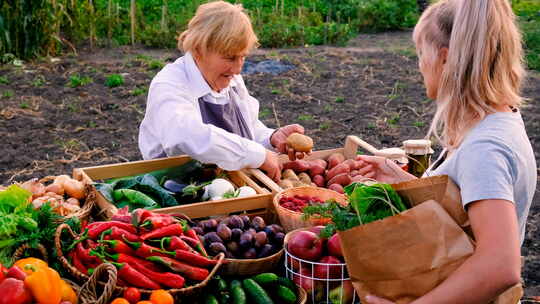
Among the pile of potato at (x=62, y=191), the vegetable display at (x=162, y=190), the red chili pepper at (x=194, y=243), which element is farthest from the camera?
the pile of potato at (x=62, y=191)

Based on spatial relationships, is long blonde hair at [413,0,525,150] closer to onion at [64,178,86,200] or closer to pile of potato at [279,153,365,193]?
pile of potato at [279,153,365,193]

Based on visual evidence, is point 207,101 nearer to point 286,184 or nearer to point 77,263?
point 286,184

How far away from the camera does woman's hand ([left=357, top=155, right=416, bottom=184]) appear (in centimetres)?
338

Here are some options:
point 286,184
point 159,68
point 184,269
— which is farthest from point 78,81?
point 184,269

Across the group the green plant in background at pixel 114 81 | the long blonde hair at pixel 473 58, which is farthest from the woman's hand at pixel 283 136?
the green plant in background at pixel 114 81

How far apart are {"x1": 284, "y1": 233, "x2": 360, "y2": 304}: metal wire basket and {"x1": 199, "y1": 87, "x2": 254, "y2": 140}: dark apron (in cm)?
162

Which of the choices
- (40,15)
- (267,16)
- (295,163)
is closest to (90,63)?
(40,15)

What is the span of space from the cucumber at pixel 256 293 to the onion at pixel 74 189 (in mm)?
1247

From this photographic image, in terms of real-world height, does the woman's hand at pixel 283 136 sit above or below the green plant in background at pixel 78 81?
above

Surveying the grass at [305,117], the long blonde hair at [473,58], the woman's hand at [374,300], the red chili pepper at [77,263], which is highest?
the long blonde hair at [473,58]

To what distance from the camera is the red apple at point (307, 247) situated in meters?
2.54

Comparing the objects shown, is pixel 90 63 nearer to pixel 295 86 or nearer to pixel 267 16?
pixel 295 86

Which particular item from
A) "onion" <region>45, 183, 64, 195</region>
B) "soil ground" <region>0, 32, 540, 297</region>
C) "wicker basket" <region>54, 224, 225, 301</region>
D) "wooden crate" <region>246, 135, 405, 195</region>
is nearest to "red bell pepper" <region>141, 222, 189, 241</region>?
"wicker basket" <region>54, 224, 225, 301</region>

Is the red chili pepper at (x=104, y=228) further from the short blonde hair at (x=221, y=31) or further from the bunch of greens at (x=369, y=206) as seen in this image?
the short blonde hair at (x=221, y=31)
